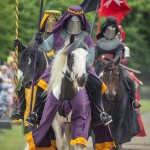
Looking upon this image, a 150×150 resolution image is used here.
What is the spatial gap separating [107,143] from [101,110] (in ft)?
2.18

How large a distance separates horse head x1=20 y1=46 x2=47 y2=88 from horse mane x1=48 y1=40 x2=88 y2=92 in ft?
→ 5.35

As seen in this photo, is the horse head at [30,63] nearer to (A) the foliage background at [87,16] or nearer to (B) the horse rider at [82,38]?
(B) the horse rider at [82,38]

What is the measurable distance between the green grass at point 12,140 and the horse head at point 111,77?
2.07 m

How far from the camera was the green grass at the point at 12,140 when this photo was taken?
16.5m

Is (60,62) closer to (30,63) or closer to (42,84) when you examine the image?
(42,84)

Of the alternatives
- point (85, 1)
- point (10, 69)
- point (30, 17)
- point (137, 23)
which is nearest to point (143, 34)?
point (137, 23)

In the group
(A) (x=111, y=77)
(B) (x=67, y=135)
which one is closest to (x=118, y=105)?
(A) (x=111, y=77)

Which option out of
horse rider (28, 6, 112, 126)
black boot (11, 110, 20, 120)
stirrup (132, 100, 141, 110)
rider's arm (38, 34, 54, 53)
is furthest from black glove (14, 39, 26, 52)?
stirrup (132, 100, 141, 110)

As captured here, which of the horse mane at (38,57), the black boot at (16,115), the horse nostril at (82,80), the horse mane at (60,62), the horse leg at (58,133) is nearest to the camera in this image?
the horse nostril at (82,80)

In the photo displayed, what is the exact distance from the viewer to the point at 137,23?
43.5 m

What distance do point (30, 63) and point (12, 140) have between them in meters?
3.81

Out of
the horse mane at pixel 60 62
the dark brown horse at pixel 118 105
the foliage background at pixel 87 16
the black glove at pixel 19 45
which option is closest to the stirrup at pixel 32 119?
the horse mane at pixel 60 62

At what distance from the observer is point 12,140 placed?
17.8 meters

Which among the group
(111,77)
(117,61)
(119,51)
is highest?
(119,51)
